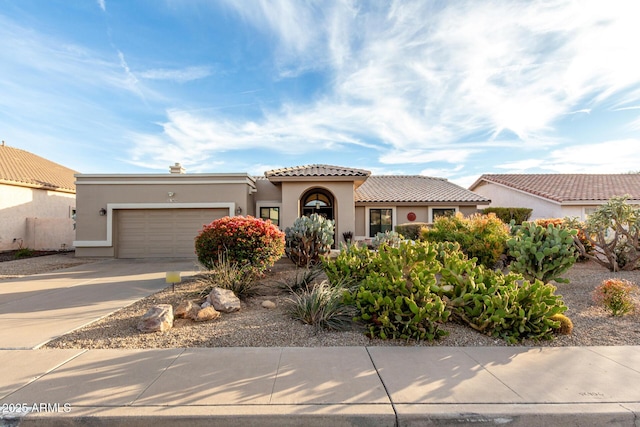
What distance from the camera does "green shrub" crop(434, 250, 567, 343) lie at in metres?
4.80

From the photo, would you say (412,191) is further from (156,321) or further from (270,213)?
(156,321)

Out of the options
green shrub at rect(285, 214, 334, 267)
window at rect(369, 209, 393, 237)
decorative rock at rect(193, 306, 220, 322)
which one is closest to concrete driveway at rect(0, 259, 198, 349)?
decorative rock at rect(193, 306, 220, 322)

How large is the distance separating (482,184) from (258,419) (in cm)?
2865

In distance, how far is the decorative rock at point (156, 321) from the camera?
5.12 metres

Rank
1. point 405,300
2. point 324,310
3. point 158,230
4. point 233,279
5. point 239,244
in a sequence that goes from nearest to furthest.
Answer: point 405,300 → point 324,310 → point 233,279 → point 239,244 → point 158,230

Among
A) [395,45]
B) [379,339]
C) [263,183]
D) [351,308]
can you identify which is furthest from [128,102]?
[379,339]

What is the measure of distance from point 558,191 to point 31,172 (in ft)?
115

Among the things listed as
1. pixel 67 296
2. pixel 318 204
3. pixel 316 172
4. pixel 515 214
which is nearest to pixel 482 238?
pixel 316 172

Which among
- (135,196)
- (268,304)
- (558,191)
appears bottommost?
(268,304)

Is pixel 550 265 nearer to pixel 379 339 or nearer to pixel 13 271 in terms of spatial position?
pixel 379 339

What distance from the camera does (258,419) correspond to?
2.94 meters

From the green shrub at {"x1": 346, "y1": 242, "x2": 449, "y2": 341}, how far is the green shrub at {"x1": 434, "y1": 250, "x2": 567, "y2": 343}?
0.35 m

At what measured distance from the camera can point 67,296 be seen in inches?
297

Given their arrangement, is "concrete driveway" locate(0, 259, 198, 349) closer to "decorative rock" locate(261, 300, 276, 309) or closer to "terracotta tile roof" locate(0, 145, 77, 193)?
"decorative rock" locate(261, 300, 276, 309)
